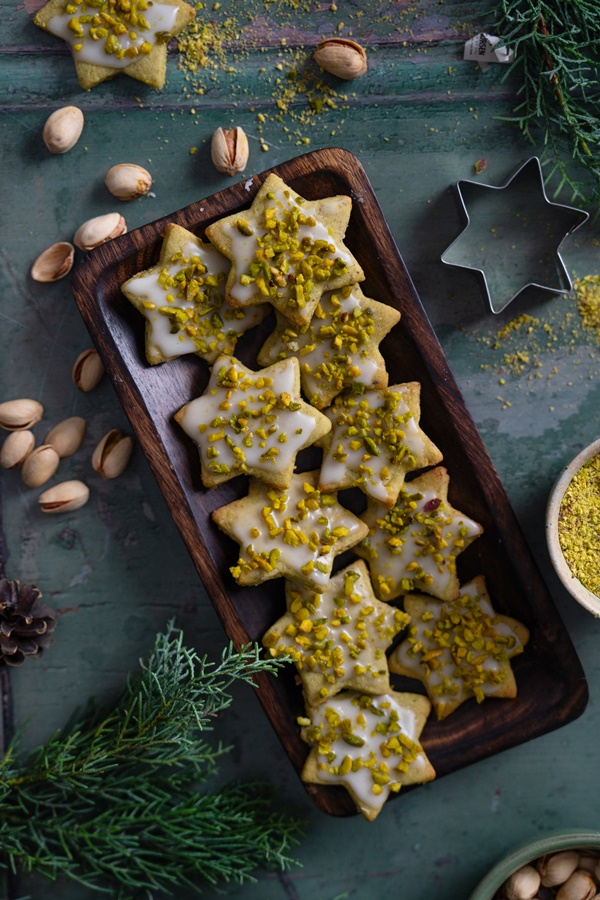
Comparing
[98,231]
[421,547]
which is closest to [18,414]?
[98,231]

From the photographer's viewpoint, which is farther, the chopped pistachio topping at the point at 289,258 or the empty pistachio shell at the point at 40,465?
the empty pistachio shell at the point at 40,465

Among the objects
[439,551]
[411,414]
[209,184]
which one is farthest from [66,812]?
[209,184]

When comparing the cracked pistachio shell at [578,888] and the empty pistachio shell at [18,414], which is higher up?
the empty pistachio shell at [18,414]

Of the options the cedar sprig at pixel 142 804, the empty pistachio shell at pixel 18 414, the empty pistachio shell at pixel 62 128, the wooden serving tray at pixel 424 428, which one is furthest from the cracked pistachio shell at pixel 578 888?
the empty pistachio shell at pixel 62 128

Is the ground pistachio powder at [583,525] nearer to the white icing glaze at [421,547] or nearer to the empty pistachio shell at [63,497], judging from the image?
the white icing glaze at [421,547]

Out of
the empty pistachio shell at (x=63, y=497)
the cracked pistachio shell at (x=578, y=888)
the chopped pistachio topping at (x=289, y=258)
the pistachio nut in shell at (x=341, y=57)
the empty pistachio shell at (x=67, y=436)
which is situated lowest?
the cracked pistachio shell at (x=578, y=888)

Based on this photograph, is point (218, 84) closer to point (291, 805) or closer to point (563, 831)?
point (291, 805)
